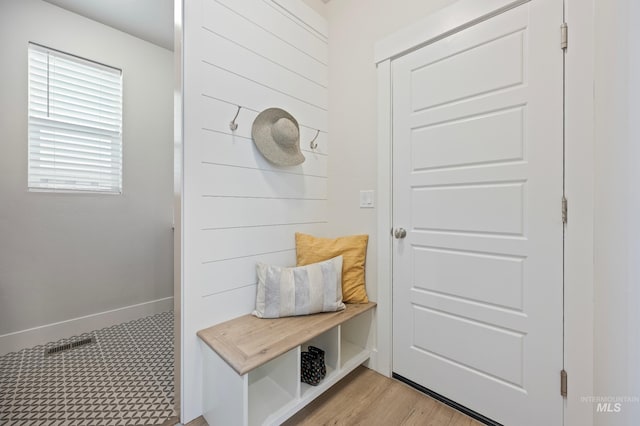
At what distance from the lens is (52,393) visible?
1.46m

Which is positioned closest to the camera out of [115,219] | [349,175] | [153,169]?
[349,175]

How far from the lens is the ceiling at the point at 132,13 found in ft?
6.81

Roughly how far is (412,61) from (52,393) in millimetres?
2836

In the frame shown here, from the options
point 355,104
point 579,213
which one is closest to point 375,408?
point 579,213

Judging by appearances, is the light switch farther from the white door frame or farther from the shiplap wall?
the white door frame

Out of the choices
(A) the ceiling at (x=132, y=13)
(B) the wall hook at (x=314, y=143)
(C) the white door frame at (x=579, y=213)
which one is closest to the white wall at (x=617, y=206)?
(C) the white door frame at (x=579, y=213)

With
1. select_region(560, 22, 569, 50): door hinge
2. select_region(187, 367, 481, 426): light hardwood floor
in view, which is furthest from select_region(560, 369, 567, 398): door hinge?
select_region(560, 22, 569, 50): door hinge

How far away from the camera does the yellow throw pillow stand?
1748mm

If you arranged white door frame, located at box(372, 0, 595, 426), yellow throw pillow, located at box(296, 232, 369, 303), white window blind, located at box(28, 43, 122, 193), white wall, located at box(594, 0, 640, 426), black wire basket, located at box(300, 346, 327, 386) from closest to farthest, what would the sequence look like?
white wall, located at box(594, 0, 640, 426) → white door frame, located at box(372, 0, 595, 426) → black wire basket, located at box(300, 346, 327, 386) → yellow throw pillow, located at box(296, 232, 369, 303) → white window blind, located at box(28, 43, 122, 193)

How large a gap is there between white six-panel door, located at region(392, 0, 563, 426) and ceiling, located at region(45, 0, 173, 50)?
2.08 metres

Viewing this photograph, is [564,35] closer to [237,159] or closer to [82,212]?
[237,159]

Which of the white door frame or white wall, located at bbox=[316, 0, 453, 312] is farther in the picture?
white wall, located at bbox=[316, 0, 453, 312]

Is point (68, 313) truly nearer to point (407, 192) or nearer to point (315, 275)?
point (315, 275)

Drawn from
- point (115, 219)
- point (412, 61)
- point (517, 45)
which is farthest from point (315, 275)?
point (115, 219)
